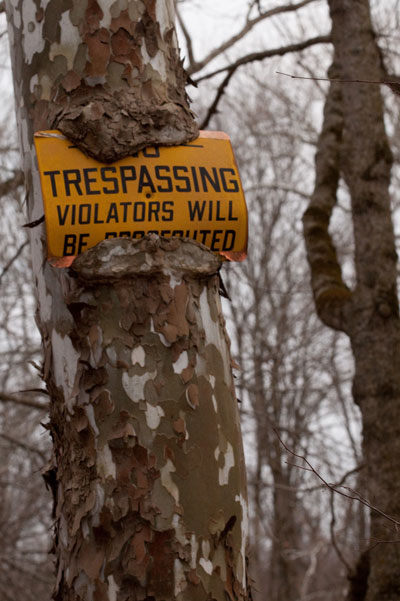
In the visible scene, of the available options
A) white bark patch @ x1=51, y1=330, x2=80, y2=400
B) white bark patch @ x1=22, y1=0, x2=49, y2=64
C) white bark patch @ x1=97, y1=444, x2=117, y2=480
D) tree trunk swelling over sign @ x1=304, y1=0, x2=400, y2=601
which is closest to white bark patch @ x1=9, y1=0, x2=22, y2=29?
white bark patch @ x1=22, y1=0, x2=49, y2=64

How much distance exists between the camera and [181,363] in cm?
168

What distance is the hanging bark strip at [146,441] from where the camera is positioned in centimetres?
161

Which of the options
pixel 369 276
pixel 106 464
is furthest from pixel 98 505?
pixel 369 276

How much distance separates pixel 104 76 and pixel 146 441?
0.78 m

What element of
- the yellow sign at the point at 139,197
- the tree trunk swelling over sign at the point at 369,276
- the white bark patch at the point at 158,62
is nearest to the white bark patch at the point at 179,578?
the yellow sign at the point at 139,197

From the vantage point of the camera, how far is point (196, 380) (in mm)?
1688

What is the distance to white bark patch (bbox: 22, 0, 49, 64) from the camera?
1.83 meters

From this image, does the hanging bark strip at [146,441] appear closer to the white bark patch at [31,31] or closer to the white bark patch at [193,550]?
the white bark patch at [193,550]

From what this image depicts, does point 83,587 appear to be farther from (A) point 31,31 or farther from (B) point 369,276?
(B) point 369,276

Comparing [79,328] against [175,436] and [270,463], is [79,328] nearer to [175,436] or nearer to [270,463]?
[175,436]

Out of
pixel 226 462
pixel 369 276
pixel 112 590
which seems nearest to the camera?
pixel 112 590

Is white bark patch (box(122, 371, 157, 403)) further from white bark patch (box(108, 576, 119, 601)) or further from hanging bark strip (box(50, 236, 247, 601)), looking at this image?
white bark patch (box(108, 576, 119, 601))

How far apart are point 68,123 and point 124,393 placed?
0.58m

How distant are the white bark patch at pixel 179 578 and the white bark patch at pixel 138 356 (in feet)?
1.30
